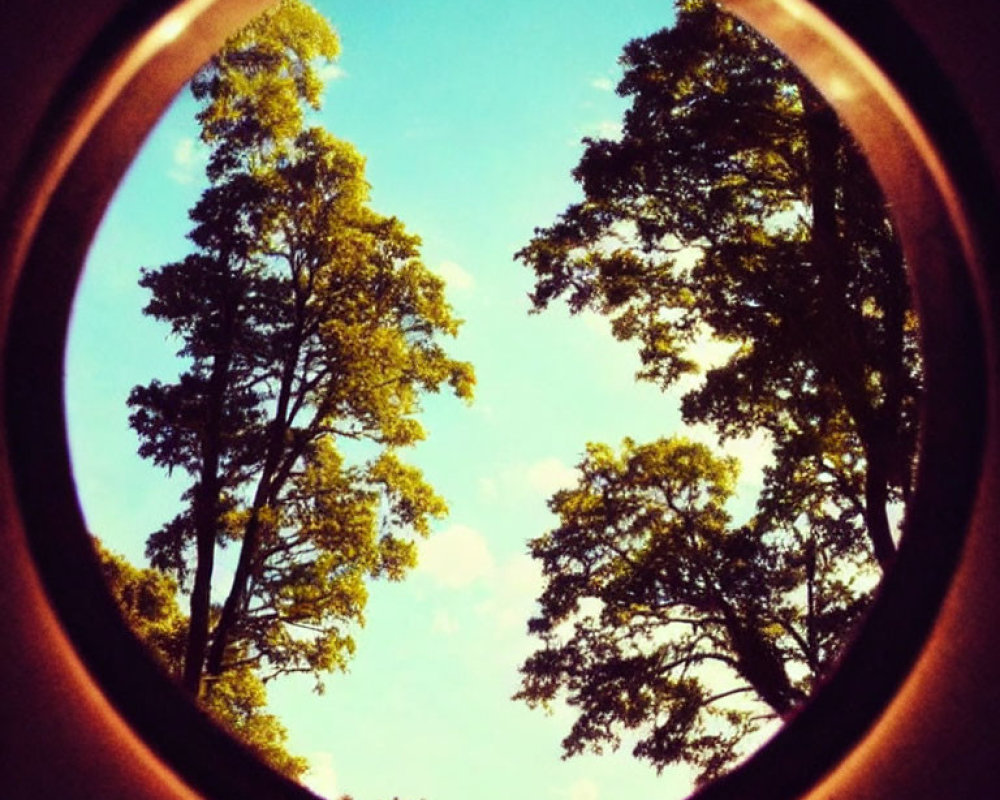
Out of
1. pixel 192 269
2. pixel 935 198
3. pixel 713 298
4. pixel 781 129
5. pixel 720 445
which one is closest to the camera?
pixel 935 198

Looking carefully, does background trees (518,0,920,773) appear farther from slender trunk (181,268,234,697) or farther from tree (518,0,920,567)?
slender trunk (181,268,234,697)

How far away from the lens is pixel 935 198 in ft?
5.75

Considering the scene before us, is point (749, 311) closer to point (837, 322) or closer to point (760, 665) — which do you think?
point (837, 322)

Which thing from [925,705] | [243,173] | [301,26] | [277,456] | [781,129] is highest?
[301,26]

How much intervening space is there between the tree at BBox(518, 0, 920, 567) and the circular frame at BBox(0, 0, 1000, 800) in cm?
506

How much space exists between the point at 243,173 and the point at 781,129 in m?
7.13

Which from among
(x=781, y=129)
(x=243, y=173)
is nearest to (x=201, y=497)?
(x=243, y=173)

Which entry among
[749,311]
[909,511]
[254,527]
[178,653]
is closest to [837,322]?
[749,311]

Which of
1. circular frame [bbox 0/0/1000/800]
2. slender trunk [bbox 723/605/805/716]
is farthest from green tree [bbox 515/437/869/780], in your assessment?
circular frame [bbox 0/0/1000/800]

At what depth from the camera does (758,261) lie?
24.3 feet

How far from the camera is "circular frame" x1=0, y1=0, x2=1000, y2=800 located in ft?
5.38

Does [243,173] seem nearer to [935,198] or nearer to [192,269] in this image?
[192,269]

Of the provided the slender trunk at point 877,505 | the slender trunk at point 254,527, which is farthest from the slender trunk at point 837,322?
the slender trunk at point 254,527

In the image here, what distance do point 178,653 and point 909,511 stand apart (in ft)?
32.9
